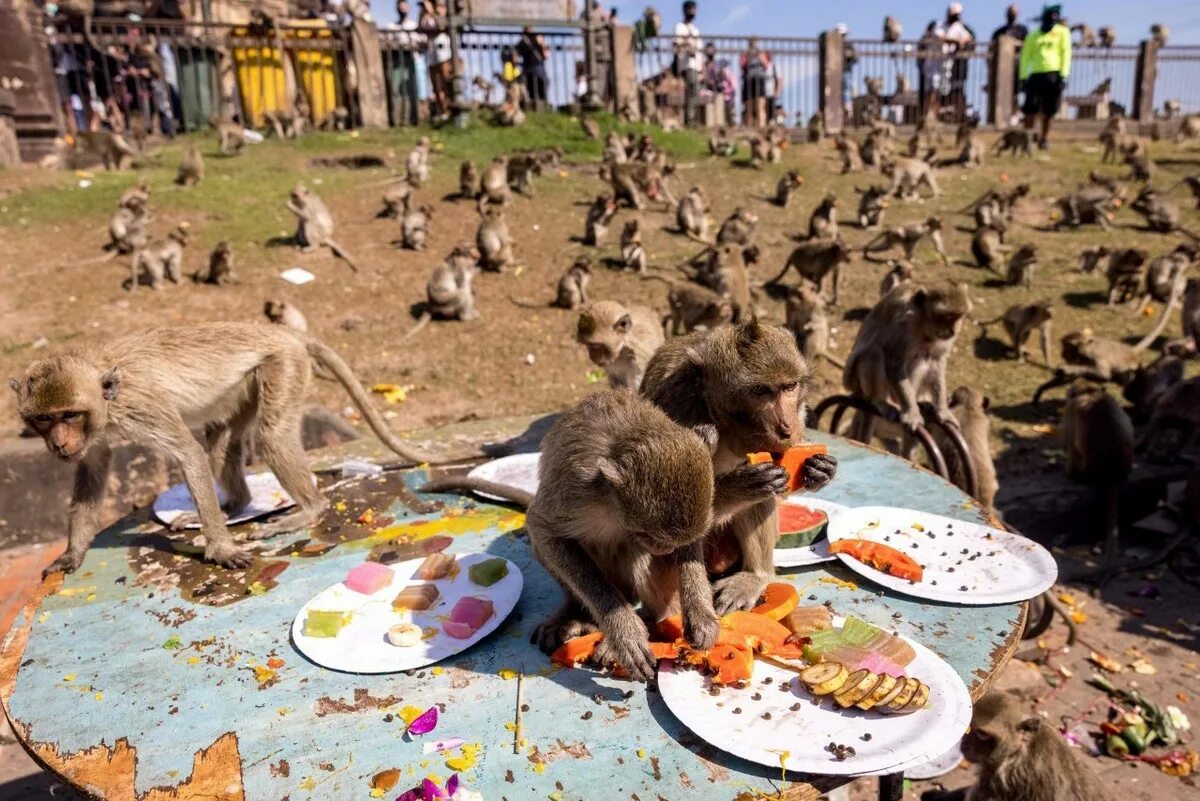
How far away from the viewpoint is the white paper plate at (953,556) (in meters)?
2.88

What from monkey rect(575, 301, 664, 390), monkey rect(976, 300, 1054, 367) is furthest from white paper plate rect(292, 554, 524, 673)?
monkey rect(976, 300, 1054, 367)

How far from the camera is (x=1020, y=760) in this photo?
3.51m

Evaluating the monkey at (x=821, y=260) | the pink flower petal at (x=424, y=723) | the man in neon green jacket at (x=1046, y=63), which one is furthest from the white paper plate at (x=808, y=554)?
the man in neon green jacket at (x=1046, y=63)

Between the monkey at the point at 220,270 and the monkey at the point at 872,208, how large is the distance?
37.6ft

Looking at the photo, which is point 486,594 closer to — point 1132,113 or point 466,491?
point 466,491

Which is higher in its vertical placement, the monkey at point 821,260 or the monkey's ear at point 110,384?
the monkey's ear at point 110,384

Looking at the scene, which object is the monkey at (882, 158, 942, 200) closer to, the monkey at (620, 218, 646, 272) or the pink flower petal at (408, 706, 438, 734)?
the monkey at (620, 218, 646, 272)

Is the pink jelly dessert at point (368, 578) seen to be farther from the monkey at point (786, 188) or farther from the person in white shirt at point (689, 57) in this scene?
the person in white shirt at point (689, 57)

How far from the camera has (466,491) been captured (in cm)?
421

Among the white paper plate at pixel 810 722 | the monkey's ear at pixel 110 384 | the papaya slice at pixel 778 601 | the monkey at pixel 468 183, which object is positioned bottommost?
the white paper plate at pixel 810 722

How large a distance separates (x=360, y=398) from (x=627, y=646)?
2.69 meters

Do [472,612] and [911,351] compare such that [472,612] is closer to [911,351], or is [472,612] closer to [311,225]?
[911,351]

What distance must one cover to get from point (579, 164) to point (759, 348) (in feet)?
57.7

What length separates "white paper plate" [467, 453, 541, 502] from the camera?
4129mm
